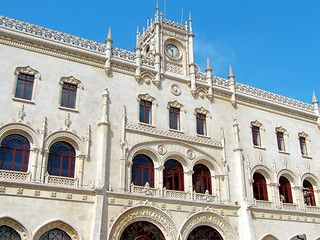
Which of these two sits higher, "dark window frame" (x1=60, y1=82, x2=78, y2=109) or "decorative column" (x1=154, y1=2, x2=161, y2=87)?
"decorative column" (x1=154, y1=2, x2=161, y2=87)

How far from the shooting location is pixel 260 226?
2805 centimetres

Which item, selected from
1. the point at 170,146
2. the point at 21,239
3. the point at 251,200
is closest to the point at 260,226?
the point at 251,200

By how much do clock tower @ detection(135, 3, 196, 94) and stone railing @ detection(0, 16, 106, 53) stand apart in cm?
329

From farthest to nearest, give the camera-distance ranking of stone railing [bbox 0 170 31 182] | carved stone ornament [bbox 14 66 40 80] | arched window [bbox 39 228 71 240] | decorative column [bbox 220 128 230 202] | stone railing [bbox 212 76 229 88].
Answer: stone railing [bbox 212 76 229 88], decorative column [bbox 220 128 230 202], carved stone ornament [bbox 14 66 40 80], arched window [bbox 39 228 71 240], stone railing [bbox 0 170 31 182]

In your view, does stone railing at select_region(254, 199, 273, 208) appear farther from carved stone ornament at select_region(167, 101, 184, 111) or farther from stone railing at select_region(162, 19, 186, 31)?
stone railing at select_region(162, 19, 186, 31)

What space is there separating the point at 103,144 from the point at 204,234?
29.8 feet

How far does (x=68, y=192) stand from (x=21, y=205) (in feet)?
8.64

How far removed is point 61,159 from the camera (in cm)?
2344

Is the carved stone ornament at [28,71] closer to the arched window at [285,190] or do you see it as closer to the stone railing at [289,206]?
the stone railing at [289,206]

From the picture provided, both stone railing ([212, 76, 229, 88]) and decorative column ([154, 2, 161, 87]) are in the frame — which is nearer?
decorative column ([154, 2, 161, 87])

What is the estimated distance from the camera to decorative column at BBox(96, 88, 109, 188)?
76.4 feet

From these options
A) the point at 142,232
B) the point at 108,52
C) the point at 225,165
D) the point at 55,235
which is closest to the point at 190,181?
the point at 225,165

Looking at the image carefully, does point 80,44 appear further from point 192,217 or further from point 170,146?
point 192,217

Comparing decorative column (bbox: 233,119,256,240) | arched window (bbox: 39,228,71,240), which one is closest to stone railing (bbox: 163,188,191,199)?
decorative column (bbox: 233,119,256,240)
